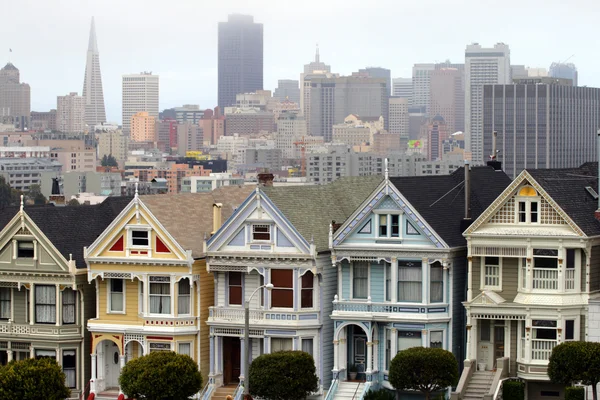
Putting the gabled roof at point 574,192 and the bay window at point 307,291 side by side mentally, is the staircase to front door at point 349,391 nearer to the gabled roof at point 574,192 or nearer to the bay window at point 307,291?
the bay window at point 307,291

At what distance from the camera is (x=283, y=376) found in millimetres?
50906

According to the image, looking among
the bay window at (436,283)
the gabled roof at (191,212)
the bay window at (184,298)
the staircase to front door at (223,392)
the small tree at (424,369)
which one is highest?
the gabled roof at (191,212)

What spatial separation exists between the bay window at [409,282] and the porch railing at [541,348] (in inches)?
143

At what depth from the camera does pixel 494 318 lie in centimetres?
5031

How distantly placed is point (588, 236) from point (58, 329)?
1714 centimetres

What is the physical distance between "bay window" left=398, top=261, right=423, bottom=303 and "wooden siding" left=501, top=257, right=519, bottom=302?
2485mm

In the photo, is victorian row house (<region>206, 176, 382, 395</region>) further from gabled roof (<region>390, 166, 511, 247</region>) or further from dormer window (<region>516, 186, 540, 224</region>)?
dormer window (<region>516, 186, 540, 224</region>)

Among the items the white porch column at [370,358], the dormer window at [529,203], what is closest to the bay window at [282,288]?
the white porch column at [370,358]

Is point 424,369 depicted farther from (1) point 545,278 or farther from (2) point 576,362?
(2) point 576,362

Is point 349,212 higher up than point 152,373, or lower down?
higher up

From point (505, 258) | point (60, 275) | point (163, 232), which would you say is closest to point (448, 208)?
point (505, 258)

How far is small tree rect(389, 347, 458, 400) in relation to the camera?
49.7 meters

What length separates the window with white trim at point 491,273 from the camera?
5066 cm

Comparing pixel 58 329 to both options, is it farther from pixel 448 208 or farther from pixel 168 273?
pixel 448 208
